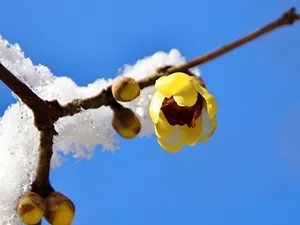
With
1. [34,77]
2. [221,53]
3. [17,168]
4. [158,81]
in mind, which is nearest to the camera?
[221,53]

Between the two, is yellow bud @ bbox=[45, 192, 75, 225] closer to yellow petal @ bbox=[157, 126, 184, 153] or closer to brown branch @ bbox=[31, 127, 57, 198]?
brown branch @ bbox=[31, 127, 57, 198]

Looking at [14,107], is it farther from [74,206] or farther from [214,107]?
[214,107]

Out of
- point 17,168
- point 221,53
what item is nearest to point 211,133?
point 221,53

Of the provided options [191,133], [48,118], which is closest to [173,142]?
[191,133]

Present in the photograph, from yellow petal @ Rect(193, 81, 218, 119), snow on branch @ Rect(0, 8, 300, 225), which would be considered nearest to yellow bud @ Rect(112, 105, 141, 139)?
snow on branch @ Rect(0, 8, 300, 225)

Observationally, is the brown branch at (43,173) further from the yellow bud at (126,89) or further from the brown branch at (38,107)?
the yellow bud at (126,89)

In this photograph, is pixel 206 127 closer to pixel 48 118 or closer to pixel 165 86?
pixel 165 86
